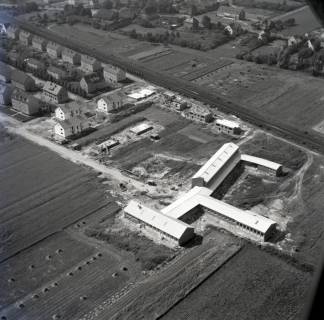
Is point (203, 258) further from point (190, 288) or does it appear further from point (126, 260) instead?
point (126, 260)

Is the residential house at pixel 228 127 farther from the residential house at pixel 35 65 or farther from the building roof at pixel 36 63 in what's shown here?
the building roof at pixel 36 63

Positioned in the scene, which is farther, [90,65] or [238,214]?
[90,65]

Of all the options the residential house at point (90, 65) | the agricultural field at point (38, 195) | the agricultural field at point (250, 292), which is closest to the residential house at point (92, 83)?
the residential house at point (90, 65)

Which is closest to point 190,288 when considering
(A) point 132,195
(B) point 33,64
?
(A) point 132,195

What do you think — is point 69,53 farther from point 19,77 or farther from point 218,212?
point 218,212

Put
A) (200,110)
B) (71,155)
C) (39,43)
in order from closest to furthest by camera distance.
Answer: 1. (71,155)
2. (200,110)
3. (39,43)

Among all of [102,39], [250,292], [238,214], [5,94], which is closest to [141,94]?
[5,94]
